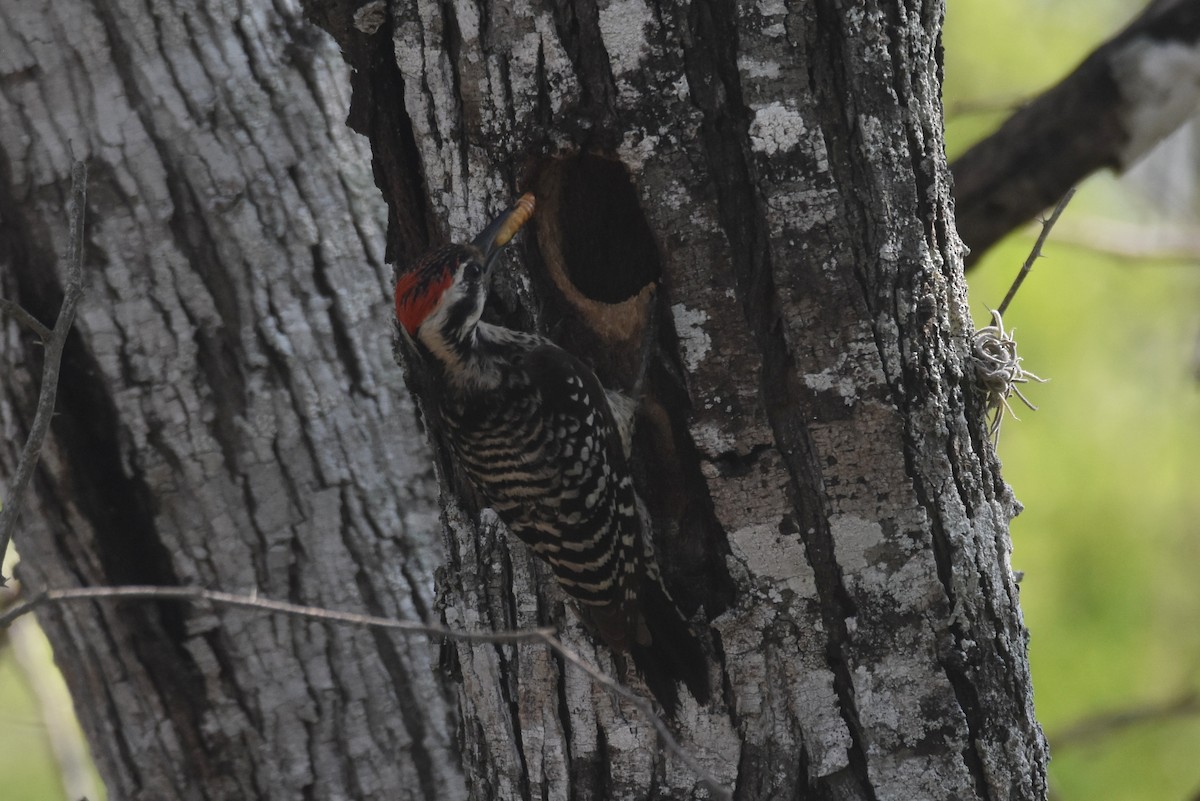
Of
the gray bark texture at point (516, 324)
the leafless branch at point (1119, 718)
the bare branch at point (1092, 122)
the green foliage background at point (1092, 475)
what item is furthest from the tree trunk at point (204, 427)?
the green foliage background at point (1092, 475)

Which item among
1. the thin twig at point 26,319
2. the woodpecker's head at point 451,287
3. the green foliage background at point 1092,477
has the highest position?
the green foliage background at point 1092,477

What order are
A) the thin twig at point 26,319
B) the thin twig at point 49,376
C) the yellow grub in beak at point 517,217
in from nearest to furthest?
the thin twig at point 49,376 → the thin twig at point 26,319 → the yellow grub in beak at point 517,217

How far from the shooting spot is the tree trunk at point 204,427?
3143 millimetres

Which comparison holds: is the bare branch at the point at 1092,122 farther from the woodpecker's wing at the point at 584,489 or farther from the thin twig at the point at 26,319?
the thin twig at the point at 26,319

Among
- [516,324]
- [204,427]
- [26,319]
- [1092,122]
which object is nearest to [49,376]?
[26,319]

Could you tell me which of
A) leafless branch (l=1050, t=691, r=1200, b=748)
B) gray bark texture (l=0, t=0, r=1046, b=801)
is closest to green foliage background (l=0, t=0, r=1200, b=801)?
leafless branch (l=1050, t=691, r=1200, b=748)

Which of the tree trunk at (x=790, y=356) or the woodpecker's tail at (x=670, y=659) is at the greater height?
the tree trunk at (x=790, y=356)

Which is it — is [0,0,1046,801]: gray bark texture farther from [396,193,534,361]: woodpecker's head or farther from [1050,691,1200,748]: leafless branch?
[1050,691,1200,748]: leafless branch

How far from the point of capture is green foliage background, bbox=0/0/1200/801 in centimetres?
501

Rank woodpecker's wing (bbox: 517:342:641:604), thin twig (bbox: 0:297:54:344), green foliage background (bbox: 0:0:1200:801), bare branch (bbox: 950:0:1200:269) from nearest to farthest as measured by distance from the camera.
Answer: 1. thin twig (bbox: 0:297:54:344)
2. woodpecker's wing (bbox: 517:342:641:604)
3. bare branch (bbox: 950:0:1200:269)
4. green foliage background (bbox: 0:0:1200:801)

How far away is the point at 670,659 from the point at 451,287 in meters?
1.01

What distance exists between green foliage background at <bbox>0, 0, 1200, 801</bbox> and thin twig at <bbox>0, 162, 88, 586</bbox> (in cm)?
377

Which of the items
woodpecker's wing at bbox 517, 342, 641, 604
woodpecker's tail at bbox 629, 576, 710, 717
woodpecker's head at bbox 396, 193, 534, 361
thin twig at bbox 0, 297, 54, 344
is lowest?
woodpecker's tail at bbox 629, 576, 710, 717

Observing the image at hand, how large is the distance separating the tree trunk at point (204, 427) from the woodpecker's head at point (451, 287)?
410 millimetres
